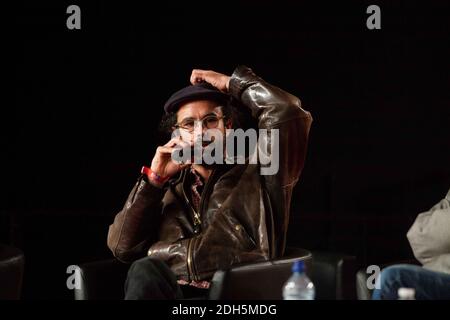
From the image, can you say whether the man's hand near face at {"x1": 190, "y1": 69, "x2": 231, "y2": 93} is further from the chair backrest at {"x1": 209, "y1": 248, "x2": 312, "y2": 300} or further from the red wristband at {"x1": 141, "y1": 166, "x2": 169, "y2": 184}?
the chair backrest at {"x1": 209, "y1": 248, "x2": 312, "y2": 300}

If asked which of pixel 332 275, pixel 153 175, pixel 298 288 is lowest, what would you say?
pixel 332 275

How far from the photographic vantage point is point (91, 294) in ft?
8.94

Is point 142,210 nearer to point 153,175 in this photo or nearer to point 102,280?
point 153,175

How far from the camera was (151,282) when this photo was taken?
7.59 feet

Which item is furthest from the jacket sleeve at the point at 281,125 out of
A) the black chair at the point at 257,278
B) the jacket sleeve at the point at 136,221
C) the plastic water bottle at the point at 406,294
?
the plastic water bottle at the point at 406,294

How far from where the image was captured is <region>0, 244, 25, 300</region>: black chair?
254 centimetres

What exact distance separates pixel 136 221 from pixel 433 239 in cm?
123

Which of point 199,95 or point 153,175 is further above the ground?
point 199,95

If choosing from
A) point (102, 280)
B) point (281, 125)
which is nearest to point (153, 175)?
point (102, 280)

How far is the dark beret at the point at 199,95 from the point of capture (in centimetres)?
300
